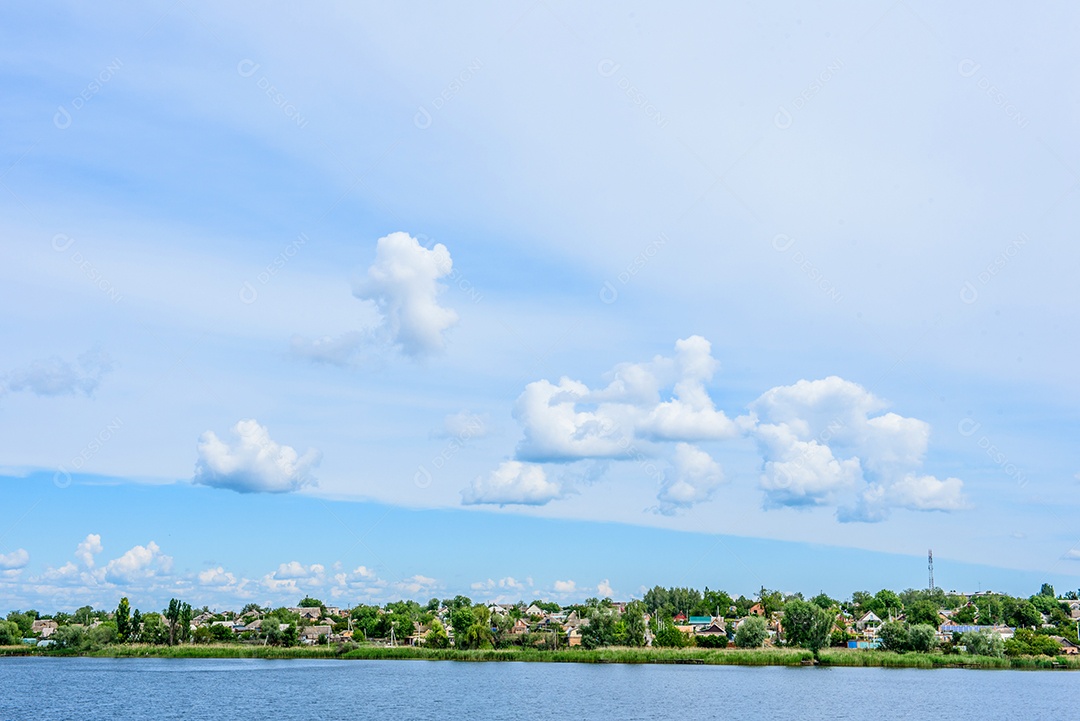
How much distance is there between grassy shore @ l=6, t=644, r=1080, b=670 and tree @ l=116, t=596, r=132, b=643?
3004mm

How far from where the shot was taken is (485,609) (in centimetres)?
12781

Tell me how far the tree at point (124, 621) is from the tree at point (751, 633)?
9053cm

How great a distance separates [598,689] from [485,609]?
51.8 m

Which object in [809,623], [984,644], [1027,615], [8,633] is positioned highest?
[809,623]

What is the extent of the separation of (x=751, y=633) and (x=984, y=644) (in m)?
28.5

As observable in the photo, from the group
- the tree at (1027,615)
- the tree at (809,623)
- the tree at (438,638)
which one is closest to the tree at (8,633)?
the tree at (438,638)

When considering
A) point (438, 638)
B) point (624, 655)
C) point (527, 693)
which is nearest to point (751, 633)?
point (624, 655)

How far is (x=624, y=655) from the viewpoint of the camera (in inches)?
4532

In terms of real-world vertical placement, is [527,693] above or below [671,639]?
above

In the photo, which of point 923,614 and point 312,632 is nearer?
point 923,614

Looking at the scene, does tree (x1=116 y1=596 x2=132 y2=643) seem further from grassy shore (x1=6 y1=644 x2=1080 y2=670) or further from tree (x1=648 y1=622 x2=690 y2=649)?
tree (x1=648 y1=622 x2=690 y2=649)

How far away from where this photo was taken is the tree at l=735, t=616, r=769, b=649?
121500 mm

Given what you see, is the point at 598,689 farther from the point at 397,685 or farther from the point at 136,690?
the point at 136,690

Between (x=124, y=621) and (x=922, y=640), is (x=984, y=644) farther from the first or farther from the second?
(x=124, y=621)
